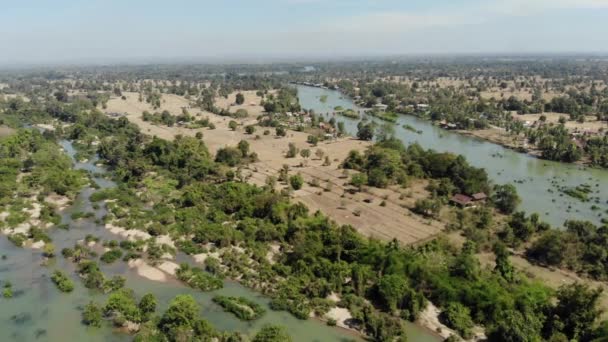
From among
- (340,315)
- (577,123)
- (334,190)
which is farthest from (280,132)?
(577,123)

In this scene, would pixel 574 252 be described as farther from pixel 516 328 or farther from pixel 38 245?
pixel 38 245

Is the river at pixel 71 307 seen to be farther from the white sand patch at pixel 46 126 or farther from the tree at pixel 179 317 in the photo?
the white sand patch at pixel 46 126

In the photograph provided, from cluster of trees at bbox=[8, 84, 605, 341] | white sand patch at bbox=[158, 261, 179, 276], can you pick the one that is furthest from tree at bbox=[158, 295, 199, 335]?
Answer: white sand patch at bbox=[158, 261, 179, 276]

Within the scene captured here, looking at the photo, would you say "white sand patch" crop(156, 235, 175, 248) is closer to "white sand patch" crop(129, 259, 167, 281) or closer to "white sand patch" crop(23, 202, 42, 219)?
"white sand patch" crop(129, 259, 167, 281)

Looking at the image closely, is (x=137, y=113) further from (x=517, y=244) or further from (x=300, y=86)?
(x=517, y=244)

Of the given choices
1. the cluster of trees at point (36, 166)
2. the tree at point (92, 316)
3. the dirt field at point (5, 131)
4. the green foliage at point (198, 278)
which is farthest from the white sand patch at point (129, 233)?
the dirt field at point (5, 131)

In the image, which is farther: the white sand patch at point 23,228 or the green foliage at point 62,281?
the white sand patch at point 23,228
